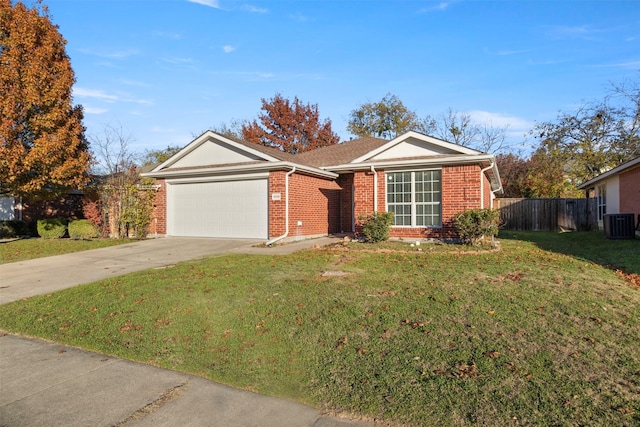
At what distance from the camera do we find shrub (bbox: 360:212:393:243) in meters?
12.5

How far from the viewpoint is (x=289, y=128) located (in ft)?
121

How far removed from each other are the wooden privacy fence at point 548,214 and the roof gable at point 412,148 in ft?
31.7

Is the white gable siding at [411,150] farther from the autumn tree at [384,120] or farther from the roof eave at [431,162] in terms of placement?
the autumn tree at [384,120]

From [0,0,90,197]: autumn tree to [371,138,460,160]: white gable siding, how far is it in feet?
38.5

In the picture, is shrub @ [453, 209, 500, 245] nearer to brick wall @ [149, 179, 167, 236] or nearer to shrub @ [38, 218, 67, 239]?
brick wall @ [149, 179, 167, 236]

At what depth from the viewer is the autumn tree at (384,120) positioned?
37938 mm

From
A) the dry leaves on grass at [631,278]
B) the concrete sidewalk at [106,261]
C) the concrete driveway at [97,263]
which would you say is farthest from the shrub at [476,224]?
the concrete driveway at [97,263]

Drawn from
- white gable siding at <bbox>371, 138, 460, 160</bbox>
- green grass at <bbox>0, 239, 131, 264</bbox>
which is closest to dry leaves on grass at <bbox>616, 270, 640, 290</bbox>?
white gable siding at <bbox>371, 138, 460, 160</bbox>

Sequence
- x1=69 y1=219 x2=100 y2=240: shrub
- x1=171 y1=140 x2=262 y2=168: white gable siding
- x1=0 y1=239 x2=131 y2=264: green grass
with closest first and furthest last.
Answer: x1=0 y1=239 x2=131 y2=264: green grass → x1=171 y1=140 x2=262 y2=168: white gable siding → x1=69 y1=219 x2=100 y2=240: shrub

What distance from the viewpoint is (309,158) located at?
63.2 feet

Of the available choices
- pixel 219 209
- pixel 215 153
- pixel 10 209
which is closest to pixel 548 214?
pixel 219 209

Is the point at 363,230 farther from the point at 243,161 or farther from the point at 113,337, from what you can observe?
the point at 113,337

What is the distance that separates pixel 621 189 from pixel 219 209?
53.9 ft

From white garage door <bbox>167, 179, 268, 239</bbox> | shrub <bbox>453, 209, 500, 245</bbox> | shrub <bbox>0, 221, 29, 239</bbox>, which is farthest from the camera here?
shrub <bbox>0, 221, 29, 239</bbox>
